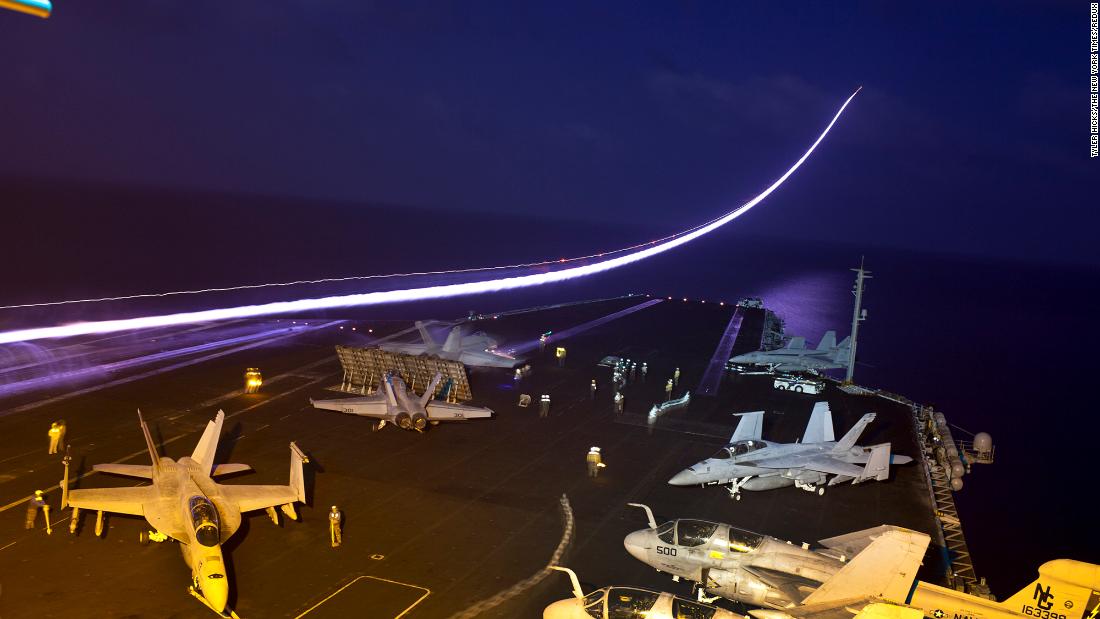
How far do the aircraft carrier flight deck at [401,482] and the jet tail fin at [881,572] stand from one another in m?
4.36

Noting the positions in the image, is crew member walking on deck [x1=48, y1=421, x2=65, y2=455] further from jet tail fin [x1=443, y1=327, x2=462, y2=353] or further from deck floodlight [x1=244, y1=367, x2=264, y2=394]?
jet tail fin [x1=443, y1=327, x2=462, y2=353]

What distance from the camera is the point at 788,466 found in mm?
29266

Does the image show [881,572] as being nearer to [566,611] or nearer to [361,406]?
[566,611]

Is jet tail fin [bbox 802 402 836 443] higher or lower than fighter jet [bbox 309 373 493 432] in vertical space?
higher

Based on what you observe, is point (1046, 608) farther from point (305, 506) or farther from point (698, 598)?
point (305, 506)

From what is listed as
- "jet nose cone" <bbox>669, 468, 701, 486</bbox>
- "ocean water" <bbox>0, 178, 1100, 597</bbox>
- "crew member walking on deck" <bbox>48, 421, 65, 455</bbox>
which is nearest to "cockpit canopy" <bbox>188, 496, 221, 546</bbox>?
"crew member walking on deck" <bbox>48, 421, 65, 455</bbox>

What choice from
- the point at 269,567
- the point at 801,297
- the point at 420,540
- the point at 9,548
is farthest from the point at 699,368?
the point at 801,297

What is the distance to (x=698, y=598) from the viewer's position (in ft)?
67.1

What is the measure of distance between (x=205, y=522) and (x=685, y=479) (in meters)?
16.9

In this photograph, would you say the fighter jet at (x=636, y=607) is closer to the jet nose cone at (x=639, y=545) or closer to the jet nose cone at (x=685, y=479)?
the jet nose cone at (x=639, y=545)

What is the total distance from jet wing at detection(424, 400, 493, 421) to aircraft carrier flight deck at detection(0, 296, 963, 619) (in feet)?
2.07

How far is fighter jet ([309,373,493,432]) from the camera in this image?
34.6 meters

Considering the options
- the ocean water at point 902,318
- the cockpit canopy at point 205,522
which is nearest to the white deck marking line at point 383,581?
the cockpit canopy at point 205,522

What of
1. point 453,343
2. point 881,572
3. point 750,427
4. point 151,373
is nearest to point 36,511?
point 151,373
